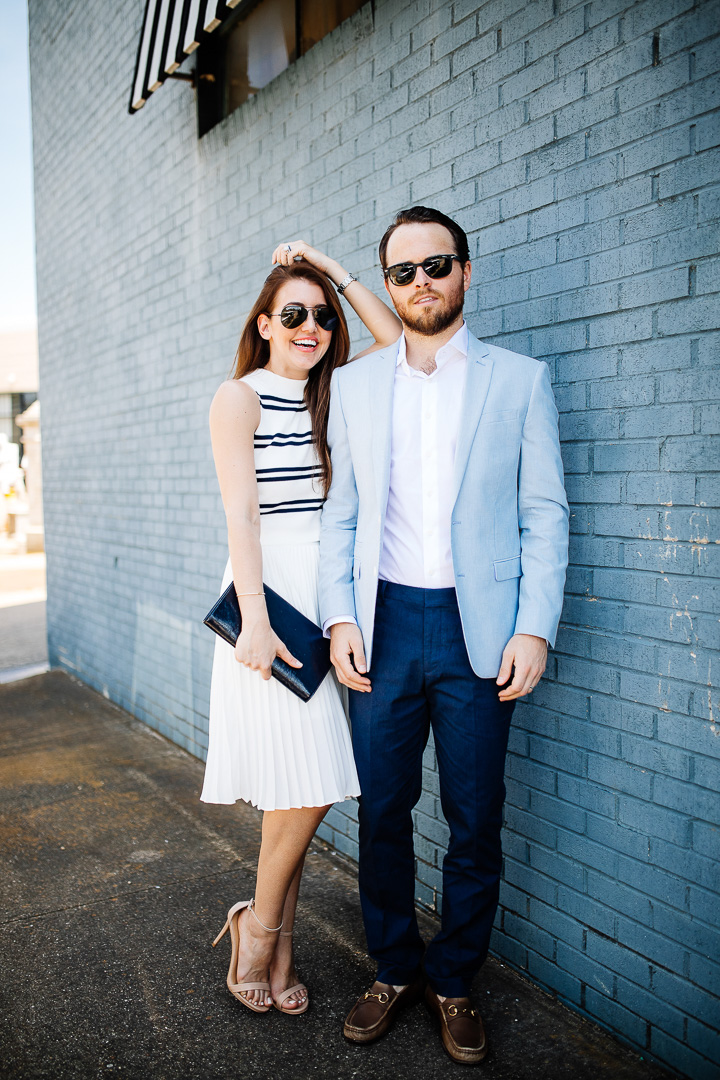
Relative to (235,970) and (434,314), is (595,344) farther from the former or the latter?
(235,970)

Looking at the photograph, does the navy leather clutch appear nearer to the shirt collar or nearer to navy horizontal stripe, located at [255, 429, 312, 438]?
navy horizontal stripe, located at [255, 429, 312, 438]

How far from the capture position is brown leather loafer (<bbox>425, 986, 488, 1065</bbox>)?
222 cm

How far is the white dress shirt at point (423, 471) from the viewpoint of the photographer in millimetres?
2299

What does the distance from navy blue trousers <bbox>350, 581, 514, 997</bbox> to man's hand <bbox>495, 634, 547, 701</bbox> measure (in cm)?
8

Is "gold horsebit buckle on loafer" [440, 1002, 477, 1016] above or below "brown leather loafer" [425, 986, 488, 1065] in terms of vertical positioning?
above

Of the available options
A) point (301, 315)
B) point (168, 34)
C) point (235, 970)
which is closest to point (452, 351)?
point (301, 315)

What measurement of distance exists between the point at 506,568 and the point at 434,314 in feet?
2.43

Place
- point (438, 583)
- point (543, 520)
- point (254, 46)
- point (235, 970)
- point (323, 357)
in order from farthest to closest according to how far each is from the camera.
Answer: point (254, 46), point (323, 357), point (235, 970), point (438, 583), point (543, 520)

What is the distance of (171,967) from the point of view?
8.96ft

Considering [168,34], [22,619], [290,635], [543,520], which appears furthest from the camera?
[22,619]

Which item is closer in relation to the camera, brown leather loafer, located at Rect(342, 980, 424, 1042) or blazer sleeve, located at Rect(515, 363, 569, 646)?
blazer sleeve, located at Rect(515, 363, 569, 646)

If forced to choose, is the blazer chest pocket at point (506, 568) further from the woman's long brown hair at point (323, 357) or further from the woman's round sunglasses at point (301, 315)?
the woman's round sunglasses at point (301, 315)

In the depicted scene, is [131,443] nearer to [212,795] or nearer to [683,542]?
[212,795]

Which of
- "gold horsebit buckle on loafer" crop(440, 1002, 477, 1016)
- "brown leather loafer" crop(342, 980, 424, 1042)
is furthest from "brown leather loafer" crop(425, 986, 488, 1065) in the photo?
"brown leather loafer" crop(342, 980, 424, 1042)
